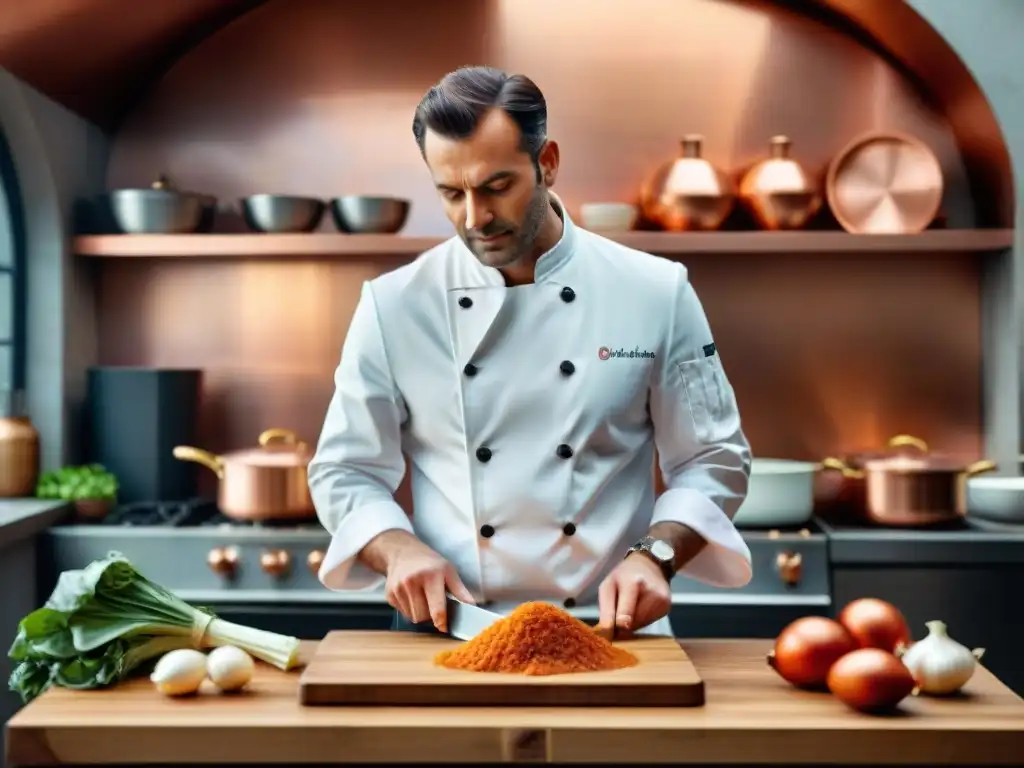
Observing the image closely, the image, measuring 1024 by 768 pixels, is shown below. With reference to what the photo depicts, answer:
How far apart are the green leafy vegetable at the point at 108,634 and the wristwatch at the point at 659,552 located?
486mm

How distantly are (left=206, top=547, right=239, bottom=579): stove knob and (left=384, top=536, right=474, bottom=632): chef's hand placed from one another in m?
1.37

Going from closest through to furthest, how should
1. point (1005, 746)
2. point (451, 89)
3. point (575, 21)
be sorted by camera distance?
point (1005, 746) → point (451, 89) → point (575, 21)

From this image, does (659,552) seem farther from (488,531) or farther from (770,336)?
(770,336)

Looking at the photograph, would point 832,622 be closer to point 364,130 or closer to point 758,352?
A: point 758,352

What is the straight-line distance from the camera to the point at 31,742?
1.36 metres

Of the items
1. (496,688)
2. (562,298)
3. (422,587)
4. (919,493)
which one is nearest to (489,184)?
(562,298)

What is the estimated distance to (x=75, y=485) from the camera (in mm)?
3168

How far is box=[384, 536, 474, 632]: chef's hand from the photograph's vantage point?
165 cm

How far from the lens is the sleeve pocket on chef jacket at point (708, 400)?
1.89m

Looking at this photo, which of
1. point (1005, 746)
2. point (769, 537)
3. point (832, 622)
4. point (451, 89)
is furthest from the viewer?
point (769, 537)

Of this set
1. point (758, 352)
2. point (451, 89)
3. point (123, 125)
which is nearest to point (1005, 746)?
point (451, 89)

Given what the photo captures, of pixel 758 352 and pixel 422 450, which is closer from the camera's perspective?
pixel 422 450

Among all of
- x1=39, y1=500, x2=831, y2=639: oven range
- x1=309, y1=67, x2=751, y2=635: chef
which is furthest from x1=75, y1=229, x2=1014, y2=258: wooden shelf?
x1=309, y1=67, x2=751, y2=635: chef

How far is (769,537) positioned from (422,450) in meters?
1.27
